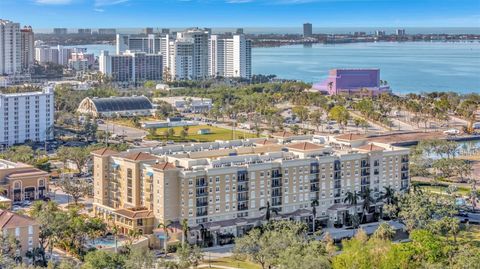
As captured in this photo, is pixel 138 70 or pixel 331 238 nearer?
pixel 331 238

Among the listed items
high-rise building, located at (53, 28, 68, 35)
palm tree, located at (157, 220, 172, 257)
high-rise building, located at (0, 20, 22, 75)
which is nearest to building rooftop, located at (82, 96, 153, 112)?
high-rise building, located at (0, 20, 22, 75)

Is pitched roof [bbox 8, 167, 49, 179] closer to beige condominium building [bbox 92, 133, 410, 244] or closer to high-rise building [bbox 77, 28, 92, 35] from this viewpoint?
beige condominium building [bbox 92, 133, 410, 244]

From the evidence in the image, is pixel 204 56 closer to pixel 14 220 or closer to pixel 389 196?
pixel 389 196

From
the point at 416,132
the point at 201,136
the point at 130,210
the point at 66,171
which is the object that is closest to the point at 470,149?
the point at 416,132

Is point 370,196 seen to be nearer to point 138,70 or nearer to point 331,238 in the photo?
point 331,238

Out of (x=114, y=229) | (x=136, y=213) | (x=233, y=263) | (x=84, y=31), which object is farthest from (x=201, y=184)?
(x=84, y=31)

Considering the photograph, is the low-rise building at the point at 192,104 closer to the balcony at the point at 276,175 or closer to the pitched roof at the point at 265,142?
the pitched roof at the point at 265,142
